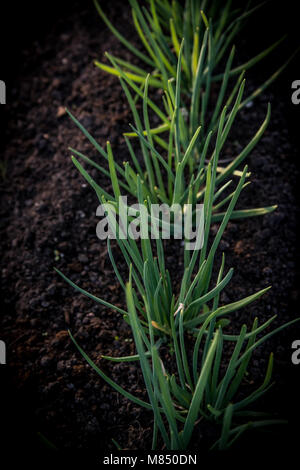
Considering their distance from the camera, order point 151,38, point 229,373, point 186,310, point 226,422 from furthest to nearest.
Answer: point 151,38 → point 186,310 → point 229,373 → point 226,422

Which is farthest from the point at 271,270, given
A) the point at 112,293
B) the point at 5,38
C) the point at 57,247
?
the point at 5,38

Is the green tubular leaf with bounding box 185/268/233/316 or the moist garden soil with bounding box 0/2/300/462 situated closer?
the green tubular leaf with bounding box 185/268/233/316

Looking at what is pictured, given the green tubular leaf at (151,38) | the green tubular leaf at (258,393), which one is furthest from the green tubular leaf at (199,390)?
the green tubular leaf at (151,38)

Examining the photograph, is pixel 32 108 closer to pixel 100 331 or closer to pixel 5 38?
pixel 5 38

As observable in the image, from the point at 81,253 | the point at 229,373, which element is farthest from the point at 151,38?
the point at 229,373

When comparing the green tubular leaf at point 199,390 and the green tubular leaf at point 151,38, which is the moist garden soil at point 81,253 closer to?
the green tubular leaf at point 199,390

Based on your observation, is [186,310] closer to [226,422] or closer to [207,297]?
[207,297]

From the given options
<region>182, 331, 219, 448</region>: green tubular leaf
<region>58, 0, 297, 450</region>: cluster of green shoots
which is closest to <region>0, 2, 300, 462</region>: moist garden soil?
<region>58, 0, 297, 450</region>: cluster of green shoots

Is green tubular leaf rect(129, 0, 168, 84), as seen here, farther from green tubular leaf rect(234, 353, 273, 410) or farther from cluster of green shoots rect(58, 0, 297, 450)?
green tubular leaf rect(234, 353, 273, 410)

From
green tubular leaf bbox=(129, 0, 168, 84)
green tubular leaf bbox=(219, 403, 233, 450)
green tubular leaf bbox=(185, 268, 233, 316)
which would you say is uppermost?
green tubular leaf bbox=(129, 0, 168, 84)
